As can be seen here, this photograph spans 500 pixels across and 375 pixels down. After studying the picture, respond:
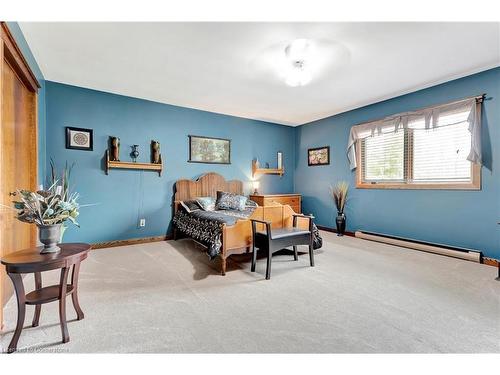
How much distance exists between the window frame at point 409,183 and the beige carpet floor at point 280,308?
1.02 metres

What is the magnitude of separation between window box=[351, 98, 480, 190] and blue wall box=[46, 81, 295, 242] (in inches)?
106

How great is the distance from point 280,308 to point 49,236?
1769 millimetres

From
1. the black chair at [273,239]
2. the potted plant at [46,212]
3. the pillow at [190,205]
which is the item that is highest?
the potted plant at [46,212]

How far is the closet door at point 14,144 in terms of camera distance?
194 centimetres

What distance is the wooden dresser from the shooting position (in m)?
4.93

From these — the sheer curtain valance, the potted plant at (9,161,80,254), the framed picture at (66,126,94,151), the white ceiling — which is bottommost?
the potted plant at (9,161,80,254)

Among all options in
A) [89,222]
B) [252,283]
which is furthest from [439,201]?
[89,222]

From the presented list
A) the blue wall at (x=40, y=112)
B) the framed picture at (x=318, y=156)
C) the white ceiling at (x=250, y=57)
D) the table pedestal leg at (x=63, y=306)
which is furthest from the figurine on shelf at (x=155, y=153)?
the framed picture at (x=318, y=156)

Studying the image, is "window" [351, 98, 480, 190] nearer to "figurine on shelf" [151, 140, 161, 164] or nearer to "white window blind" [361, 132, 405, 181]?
"white window blind" [361, 132, 405, 181]

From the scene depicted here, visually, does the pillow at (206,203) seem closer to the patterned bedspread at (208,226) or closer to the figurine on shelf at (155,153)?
the patterned bedspread at (208,226)

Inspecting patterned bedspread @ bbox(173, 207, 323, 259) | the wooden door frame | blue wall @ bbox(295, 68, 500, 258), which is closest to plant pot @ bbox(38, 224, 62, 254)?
the wooden door frame

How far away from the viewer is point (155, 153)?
418 centimetres

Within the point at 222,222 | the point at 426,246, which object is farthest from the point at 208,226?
the point at 426,246

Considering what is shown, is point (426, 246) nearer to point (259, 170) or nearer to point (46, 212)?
point (259, 170)
